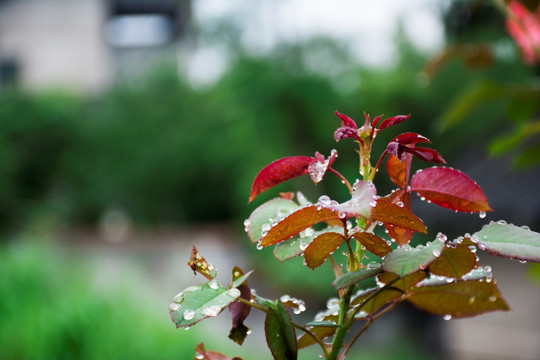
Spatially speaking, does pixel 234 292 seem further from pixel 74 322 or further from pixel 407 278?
pixel 74 322

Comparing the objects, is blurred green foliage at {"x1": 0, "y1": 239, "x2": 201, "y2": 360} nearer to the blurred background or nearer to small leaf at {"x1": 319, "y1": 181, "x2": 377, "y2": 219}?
the blurred background

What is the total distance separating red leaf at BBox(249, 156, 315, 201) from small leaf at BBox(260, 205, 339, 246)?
0.03m

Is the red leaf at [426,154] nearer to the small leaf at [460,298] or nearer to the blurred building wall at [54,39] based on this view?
the small leaf at [460,298]

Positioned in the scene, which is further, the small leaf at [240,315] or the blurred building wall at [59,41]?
the blurred building wall at [59,41]

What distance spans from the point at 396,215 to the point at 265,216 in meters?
0.08

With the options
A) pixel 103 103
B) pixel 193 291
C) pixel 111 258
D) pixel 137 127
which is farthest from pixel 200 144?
pixel 193 291

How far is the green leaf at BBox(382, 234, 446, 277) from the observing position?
24 cm

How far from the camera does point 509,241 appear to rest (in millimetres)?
260

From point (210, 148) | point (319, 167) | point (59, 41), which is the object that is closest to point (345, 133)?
point (319, 167)

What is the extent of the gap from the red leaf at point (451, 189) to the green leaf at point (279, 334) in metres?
0.10

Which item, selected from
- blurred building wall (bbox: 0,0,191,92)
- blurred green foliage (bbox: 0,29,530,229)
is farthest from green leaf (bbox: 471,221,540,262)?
blurred building wall (bbox: 0,0,191,92)

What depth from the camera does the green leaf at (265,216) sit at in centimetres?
30

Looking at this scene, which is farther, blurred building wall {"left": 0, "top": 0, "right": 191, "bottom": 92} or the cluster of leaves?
blurred building wall {"left": 0, "top": 0, "right": 191, "bottom": 92}

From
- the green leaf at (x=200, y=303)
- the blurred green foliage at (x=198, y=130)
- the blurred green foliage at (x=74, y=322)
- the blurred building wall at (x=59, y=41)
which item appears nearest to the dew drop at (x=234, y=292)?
the green leaf at (x=200, y=303)
